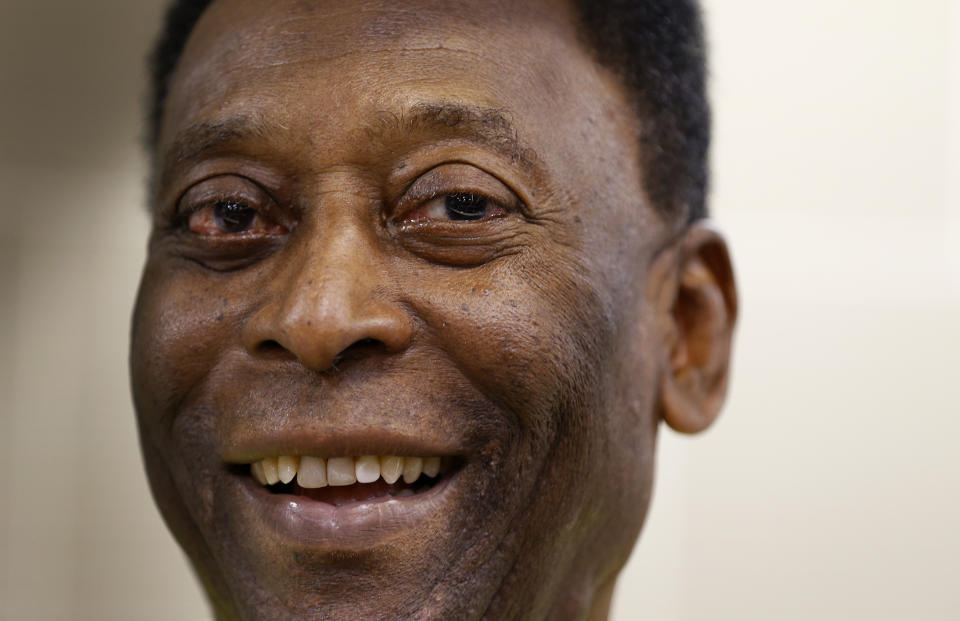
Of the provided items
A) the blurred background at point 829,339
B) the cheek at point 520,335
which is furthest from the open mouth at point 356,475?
the blurred background at point 829,339

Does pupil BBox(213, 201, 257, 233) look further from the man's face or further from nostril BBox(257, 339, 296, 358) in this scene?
nostril BBox(257, 339, 296, 358)

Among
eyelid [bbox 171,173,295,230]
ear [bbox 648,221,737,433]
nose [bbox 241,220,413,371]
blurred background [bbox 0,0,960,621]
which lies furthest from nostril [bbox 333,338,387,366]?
blurred background [bbox 0,0,960,621]

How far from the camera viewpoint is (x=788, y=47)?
2.48 metres

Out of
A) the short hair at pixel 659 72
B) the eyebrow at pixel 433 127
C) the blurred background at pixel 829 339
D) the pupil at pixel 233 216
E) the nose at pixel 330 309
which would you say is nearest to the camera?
the nose at pixel 330 309

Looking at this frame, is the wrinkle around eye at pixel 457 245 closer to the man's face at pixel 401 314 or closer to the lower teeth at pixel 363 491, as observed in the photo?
the man's face at pixel 401 314

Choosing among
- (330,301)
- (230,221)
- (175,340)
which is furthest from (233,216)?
(330,301)

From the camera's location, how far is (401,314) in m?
1.40

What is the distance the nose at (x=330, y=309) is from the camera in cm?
136

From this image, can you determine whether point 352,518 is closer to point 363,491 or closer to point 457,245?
point 363,491

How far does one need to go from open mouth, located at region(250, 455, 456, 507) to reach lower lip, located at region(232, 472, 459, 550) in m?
0.02

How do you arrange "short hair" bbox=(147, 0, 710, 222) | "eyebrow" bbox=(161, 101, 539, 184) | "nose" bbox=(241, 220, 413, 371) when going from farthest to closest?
"short hair" bbox=(147, 0, 710, 222)
"eyebrow" bbox=(161, 101, 539, 184)
"nose" bbox=(241, 220, 413, 371)

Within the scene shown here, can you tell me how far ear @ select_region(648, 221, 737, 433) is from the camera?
5.70ft

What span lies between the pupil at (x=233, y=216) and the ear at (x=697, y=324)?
62 cm

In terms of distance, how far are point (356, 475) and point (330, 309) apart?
8.8 inches
